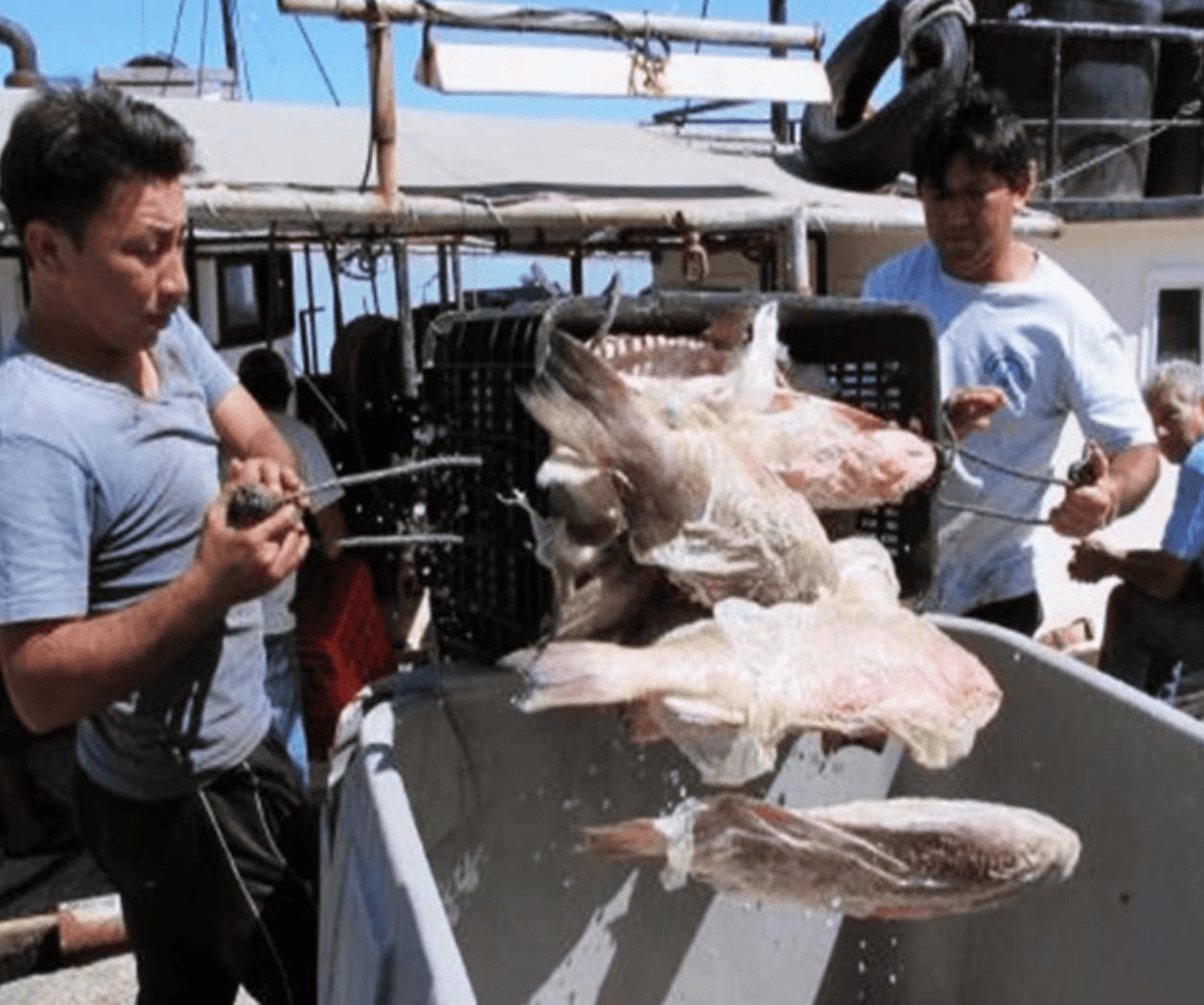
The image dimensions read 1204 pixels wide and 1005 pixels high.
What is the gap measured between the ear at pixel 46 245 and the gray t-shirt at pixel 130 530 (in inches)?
6.2

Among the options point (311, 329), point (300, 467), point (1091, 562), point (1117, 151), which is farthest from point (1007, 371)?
point (311, 329)

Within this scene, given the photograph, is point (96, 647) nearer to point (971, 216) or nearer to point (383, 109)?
point (971, 216)

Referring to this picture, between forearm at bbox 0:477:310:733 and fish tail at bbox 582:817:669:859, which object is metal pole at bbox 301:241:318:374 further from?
fish tail at bbox 582:817:669:859

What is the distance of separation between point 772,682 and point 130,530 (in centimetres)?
114

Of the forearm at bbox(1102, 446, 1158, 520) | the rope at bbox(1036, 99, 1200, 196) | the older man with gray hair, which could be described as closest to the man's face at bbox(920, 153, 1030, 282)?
the forearm at bbox(1102, 446, 1158, 520)

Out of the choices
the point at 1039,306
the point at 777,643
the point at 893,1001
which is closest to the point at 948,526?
the point at 1039,306

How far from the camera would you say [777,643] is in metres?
2.29

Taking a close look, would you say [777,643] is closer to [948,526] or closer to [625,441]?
[625,441]

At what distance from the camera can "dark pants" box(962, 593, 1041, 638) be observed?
12.5 feet

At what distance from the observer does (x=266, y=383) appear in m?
6.36

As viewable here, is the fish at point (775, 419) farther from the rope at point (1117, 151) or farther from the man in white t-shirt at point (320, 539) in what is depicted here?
the rope at point (1117, 151)

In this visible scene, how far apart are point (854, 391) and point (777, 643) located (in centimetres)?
89

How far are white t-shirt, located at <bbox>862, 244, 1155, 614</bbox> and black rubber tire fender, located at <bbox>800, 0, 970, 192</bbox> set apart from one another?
247 cm

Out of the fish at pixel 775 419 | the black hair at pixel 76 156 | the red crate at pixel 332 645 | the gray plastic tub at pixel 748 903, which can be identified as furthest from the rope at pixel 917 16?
the black hair at pixel 76 156
